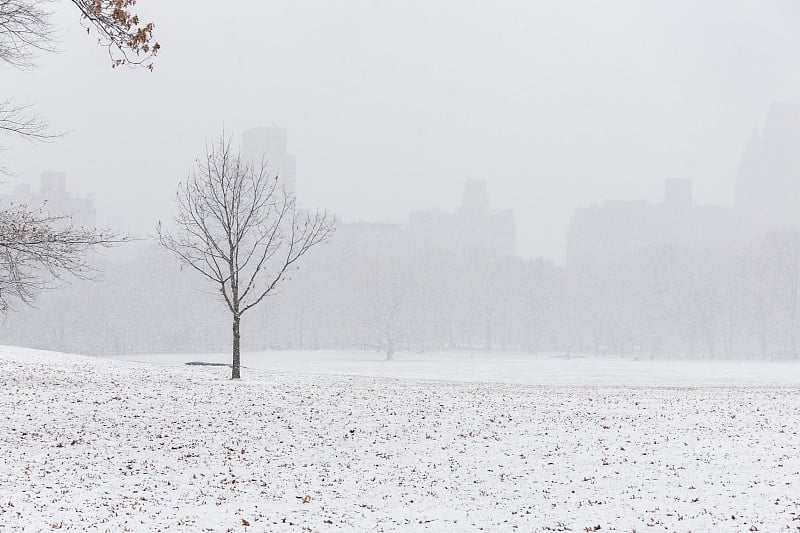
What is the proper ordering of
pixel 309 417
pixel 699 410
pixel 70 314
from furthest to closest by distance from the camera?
pixel 70 314 < pixel 699 410 < pixel 309 417

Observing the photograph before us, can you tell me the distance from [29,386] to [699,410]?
22.0 m

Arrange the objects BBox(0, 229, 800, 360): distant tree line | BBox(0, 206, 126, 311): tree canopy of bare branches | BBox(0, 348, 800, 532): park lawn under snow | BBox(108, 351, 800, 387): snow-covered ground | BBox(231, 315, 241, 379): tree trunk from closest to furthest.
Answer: BBox(0, 348, 800, 532): park lawn under snow → BBox(0, 206, 126, 311): tree canopy of bare branches → BBox(231, 315, 241, 379): tree trunk → BBox(108, 351, 800, 387): snow-covered ground → BBox(0, 229, 800, 360): distant tree line

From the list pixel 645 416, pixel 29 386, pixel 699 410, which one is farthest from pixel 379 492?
pixel 29 386

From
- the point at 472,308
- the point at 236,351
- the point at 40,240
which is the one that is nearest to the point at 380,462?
the point at 40,240

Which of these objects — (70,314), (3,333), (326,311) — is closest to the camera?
(3,333)

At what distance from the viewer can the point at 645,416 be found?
21.1 meters

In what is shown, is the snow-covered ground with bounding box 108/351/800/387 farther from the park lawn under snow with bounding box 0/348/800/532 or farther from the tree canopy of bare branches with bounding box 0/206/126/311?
the tree canopy of bare branches with bounding box 0/206/126/311

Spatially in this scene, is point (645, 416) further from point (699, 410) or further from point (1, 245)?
point (1, 245)

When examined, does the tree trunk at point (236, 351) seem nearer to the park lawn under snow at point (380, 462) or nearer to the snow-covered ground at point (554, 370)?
the park lawn under snow at point (380, 462)

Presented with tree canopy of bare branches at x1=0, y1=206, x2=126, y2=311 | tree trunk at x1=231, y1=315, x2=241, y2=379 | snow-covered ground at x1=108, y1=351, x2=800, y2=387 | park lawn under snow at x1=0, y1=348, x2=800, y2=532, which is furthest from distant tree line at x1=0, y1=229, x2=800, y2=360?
tree canopy of bare branches at x1=0, y1=206, x2=126, y2=311

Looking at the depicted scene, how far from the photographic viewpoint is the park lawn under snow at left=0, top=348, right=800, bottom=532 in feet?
41.1

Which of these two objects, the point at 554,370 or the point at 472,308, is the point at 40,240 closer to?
the point at 554,370

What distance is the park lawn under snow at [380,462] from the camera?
12.5 metres

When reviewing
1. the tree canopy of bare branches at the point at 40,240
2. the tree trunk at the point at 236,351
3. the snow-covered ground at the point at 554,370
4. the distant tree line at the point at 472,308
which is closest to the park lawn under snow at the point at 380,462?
the tree trunk at the point at 236,351
